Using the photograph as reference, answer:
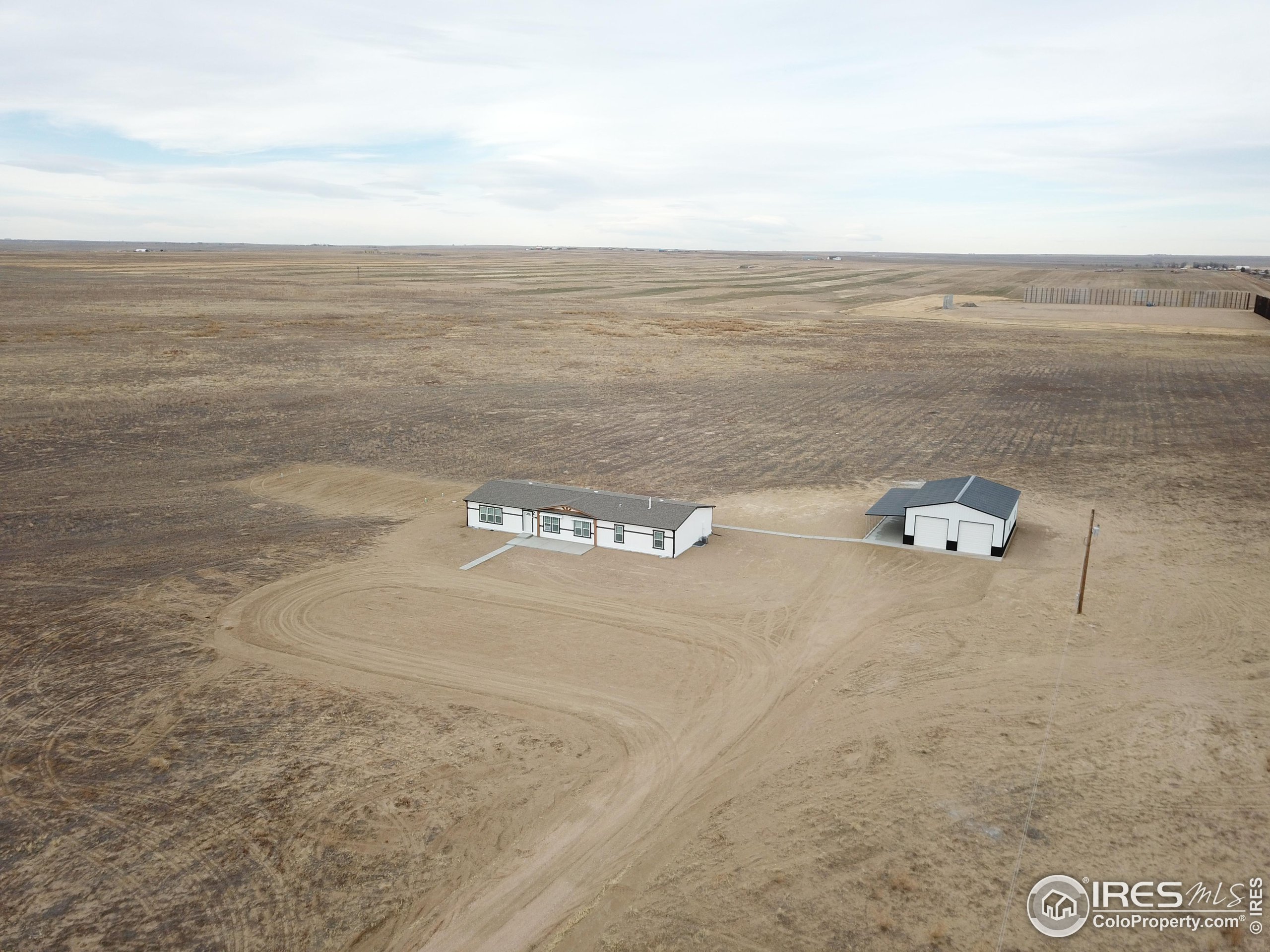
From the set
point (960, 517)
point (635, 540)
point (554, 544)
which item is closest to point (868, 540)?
point (960, 517)

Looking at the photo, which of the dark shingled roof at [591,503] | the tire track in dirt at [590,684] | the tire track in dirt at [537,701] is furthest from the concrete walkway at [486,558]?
the dark shingled roof at [591,503]

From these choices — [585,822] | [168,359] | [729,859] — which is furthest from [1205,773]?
[168,359]

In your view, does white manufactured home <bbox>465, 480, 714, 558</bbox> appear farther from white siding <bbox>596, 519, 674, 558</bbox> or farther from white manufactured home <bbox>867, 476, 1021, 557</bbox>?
white manufactured home <bbox>867, 476, 1021, 557</bbox>

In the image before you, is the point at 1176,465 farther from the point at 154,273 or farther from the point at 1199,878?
the point at 154,273

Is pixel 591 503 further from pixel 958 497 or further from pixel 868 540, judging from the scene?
pixel 958 497

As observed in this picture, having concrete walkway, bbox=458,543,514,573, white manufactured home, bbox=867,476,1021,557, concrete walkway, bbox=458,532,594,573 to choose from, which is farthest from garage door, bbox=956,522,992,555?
concrete walkway, bbox=458,543,514,573

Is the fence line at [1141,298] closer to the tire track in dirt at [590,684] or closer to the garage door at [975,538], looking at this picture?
the garage door at [975,538]
